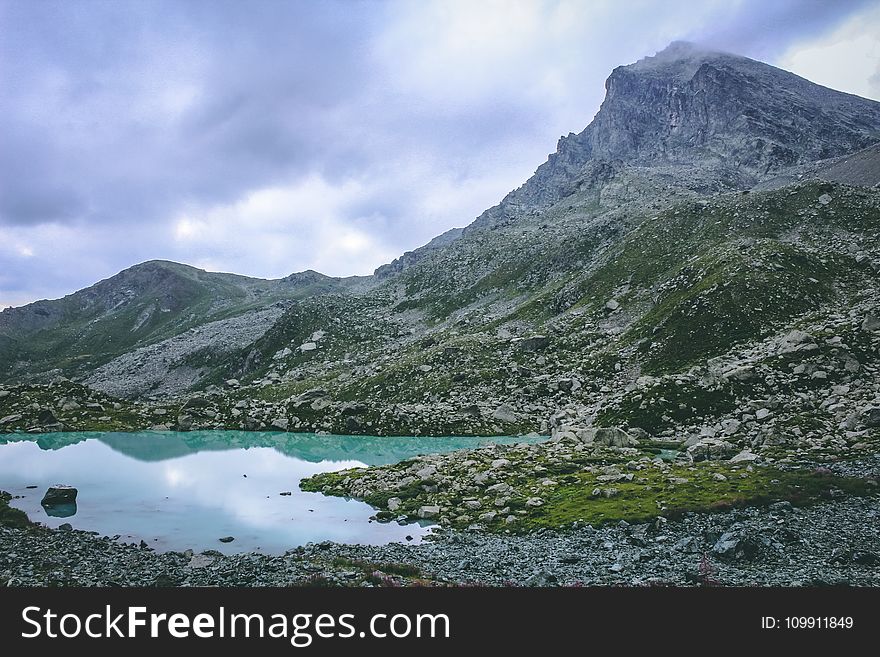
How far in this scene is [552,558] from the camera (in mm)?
22203

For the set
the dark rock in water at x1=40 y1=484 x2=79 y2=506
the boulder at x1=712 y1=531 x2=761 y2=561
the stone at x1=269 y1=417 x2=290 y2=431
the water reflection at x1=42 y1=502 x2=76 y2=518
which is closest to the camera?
the boulder at x1=712 y1=531 x2=761 y2=561

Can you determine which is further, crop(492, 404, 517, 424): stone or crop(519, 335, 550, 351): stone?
crop(519, 335, 550, 351): stone

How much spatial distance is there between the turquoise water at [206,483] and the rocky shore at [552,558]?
3.31m

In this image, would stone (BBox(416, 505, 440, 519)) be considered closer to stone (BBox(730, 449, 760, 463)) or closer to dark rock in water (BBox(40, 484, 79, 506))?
stone (BBox(730, 449, 760, 463))

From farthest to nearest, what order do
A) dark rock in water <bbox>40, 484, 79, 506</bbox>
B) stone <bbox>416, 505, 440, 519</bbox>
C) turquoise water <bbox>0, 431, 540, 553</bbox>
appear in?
dark rock in water <bbox>40, 484, 79, 506</bbox>, stone <bbox>416, 505, 440, 519</bbox>, turquoise water <bbox>0, 431, 540, 553</bbox>

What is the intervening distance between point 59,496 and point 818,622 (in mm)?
44191

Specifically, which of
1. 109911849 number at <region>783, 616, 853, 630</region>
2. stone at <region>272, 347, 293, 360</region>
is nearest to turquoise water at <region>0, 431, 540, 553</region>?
109911849 number at <region>783, 616, 853, 630</region>

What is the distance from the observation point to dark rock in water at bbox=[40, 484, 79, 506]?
3503cm

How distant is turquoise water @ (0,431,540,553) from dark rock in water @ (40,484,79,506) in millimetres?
588

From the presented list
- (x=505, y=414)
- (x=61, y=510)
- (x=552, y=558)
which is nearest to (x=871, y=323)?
(x=505, y=414)

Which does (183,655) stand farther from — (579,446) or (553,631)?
(579,446)

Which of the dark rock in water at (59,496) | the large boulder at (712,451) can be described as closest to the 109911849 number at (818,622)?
the large boulder at (712,451)

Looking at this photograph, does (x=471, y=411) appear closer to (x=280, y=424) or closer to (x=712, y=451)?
(x=280, y=424)

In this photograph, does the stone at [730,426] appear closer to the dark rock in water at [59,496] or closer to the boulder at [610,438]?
the boulder at [610,438]
